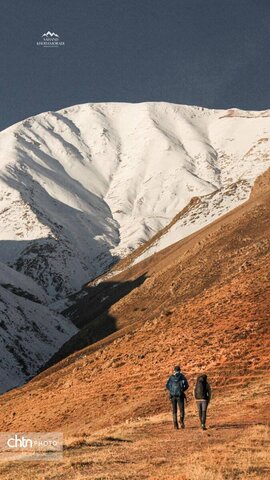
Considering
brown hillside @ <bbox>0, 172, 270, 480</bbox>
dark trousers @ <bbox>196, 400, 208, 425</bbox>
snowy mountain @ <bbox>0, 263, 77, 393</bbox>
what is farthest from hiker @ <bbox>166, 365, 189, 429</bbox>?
snowy mountain @ <bbox>0, 263, 77, 393</bbox>

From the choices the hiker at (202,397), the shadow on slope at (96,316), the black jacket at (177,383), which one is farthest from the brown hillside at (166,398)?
the shadow on slope at (96,316)

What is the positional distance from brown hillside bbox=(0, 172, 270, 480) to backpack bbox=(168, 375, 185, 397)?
1.42m

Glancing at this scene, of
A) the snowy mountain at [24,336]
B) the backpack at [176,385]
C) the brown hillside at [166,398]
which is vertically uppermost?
the backpack at [176,385]

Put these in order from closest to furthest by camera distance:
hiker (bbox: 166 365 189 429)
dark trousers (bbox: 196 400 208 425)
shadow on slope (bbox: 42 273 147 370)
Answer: dark trousers (bbox: 196 400 208 425)
hiker (bbox: 166 365 189 429)
shadow on slope (bbox: 42 273 147 370)

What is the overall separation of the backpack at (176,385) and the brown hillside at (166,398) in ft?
4.64

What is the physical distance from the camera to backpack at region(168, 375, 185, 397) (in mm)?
23406

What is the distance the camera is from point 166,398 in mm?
33406

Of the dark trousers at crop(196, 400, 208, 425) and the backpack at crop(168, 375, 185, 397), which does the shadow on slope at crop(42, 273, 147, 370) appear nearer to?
the backpack at crop(168, 375, 185, 397)

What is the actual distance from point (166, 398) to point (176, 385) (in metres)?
10.3

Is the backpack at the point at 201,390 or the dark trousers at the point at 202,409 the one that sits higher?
the backpack at the point at 201,390

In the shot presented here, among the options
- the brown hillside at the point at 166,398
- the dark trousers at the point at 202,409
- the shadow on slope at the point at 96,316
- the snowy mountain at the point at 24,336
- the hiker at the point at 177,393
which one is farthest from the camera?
the snowy mountain at the point at 24,336

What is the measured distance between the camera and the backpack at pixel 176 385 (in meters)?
23.4

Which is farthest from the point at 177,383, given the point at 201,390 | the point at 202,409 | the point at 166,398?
the point at 166,398

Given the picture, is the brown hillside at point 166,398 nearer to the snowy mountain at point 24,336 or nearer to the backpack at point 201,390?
the backpack at point 201,390
